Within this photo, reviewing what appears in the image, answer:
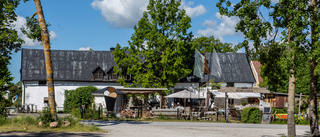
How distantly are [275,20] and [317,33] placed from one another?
1872 millimetres

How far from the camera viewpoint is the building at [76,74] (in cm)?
4150

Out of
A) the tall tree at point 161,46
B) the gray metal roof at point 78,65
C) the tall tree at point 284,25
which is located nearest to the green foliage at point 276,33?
the tall tree at point 284,25

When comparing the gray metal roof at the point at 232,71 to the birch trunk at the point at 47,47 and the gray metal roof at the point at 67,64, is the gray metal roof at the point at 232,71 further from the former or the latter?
the birch trunk at the point at 47,47

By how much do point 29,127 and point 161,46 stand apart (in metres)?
21.0

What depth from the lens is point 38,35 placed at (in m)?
18.8

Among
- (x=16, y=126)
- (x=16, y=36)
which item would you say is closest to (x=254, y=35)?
(x=16, y=126)

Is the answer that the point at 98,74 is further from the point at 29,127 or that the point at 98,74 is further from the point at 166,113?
the point at 29,127

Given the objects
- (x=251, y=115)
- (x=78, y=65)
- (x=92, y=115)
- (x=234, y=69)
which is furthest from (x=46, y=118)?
(x=234, y=69)

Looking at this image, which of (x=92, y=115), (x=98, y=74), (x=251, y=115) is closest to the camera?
(x=92, y=115)

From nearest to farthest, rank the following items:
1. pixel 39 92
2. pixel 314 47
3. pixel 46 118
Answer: pixel 314 47
pixel 46 118
pixel 39 92

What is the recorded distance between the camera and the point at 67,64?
43812mm

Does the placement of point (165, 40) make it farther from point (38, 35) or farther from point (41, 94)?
point (38, 35)

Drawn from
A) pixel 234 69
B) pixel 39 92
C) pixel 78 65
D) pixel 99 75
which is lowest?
pixel 39 92

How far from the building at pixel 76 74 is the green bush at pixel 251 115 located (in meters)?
14.3
